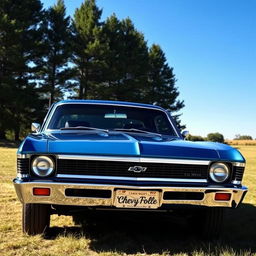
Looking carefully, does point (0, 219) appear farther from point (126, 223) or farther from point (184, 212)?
point (184, 212)

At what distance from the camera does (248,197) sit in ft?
25.0

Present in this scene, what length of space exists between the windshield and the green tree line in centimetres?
2523

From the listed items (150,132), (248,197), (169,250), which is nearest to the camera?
(169,250)

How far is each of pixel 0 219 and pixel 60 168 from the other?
1.89 meters

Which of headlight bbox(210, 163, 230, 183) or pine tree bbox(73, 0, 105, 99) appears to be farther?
pine tree bbox(73, 0, 105, 99)

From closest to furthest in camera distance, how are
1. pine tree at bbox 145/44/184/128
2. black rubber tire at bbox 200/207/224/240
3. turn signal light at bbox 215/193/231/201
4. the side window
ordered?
turn signal light at bbox 215/193/231/201
black rubber tire at bbox 200/207/224/240
the side window
pine tree at bbox 145/44/184/128

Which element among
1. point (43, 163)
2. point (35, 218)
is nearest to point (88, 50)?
point (35, 218)

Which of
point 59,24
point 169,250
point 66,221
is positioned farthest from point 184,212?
point 59,24

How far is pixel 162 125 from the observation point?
553 cm

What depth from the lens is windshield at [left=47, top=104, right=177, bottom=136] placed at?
5078 mm

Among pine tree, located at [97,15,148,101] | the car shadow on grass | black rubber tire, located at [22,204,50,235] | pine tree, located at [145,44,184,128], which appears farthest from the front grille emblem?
pine tree, located at [145,44,184,128]

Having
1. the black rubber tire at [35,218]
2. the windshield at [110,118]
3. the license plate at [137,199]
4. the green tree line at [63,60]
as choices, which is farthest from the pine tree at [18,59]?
the license plate at [137,199]

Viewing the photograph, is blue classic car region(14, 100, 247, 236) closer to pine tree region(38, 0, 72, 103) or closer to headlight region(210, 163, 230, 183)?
headlight region(210, 163, 230, 183)

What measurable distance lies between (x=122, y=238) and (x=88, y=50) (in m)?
33.8
